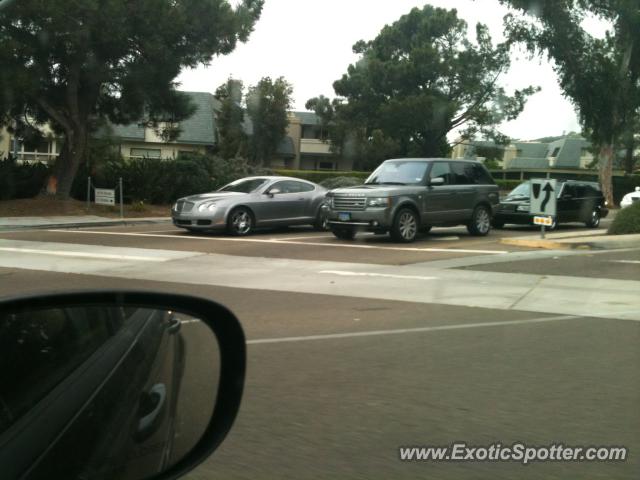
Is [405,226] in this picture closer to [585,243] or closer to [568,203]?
[585,243]

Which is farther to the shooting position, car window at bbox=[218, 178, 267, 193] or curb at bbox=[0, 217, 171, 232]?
curb at bbox=[0, 217, 171, 232]

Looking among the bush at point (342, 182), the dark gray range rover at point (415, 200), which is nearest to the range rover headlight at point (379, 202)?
the dark gray range rover at point (415, 200)

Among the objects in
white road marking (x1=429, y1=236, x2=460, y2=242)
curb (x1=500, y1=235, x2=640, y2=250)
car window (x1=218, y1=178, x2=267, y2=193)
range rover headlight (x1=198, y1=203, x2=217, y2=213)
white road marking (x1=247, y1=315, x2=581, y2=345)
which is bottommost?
white road marking (x1=247, y1=315, x2=581, y2=345)

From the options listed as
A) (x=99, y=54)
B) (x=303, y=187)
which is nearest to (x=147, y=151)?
(x=99, y=54)

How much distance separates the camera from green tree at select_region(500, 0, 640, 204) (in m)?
37.8

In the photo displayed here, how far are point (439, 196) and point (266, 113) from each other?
3565cm

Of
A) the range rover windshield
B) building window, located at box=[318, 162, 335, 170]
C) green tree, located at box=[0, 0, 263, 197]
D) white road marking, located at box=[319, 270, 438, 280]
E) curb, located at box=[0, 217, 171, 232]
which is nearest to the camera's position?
white road marking, located at box=[319, 270, 438, 280]

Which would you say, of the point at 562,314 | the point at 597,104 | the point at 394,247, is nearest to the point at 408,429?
the point at 562,314

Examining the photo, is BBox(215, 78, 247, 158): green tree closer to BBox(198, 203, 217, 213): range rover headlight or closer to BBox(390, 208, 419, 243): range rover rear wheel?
BBox(198, 203, 217, 213): range rover headlight

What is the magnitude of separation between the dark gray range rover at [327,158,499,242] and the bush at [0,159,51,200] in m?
14.1

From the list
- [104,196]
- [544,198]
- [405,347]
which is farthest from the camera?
[104,196]

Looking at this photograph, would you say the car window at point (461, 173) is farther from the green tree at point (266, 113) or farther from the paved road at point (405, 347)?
the green tree at point (266, 113)

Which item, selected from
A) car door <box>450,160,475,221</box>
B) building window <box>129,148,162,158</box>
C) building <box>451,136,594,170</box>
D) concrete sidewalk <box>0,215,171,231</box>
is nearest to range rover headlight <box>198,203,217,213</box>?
car door <box>450,160,475,221</box>

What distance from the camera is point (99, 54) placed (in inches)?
969
